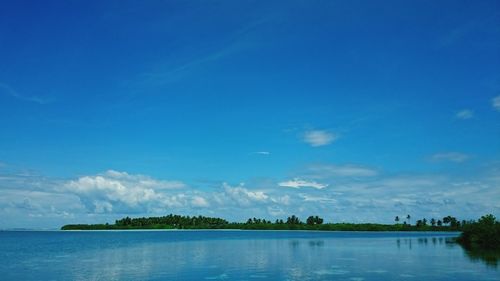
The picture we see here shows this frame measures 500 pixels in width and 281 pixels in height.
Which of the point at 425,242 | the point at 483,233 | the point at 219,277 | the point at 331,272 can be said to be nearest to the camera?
the point at 219,277

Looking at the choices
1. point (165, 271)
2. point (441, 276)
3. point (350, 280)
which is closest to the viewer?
point (350, 280)

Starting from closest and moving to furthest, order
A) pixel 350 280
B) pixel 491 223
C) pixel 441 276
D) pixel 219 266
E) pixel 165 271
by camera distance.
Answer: pixel 350 280, pixel 441 276, pixel 165 271, pixel 219 266, pixel 491 223

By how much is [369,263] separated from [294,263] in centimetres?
867

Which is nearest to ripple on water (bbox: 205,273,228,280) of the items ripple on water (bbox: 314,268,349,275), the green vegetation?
ripple on water (bbox: 314,268,349,275)

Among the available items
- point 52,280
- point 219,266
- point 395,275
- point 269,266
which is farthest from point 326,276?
point 52,280

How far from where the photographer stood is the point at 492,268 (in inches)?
1860

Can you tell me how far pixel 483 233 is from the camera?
83562mm

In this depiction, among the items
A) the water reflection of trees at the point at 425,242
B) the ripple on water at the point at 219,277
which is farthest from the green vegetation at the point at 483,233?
the ripple on water at the point at 219,277

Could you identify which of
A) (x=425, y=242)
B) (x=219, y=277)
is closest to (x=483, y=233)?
(x=425, y=242)

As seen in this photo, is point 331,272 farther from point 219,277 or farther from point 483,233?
point 483,233

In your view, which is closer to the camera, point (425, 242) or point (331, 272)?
point (331, 272)

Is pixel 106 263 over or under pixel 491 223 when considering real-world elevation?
under

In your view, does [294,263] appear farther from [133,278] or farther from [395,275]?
[133,278]

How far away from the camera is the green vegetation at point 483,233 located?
78.6 m
